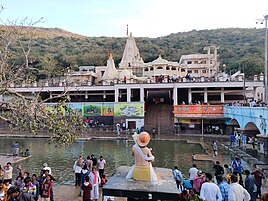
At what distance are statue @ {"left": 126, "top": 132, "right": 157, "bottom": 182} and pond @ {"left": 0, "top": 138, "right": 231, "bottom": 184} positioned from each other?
289 inches

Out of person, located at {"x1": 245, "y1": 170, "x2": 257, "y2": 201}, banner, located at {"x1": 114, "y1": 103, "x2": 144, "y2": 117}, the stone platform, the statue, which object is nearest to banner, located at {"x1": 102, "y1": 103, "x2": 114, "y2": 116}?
banner, located at {"x1": 114, "y1": 103, "x2": 144, "y2": 117}

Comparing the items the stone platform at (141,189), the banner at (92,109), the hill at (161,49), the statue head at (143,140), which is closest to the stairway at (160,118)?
the banner at (92,109)

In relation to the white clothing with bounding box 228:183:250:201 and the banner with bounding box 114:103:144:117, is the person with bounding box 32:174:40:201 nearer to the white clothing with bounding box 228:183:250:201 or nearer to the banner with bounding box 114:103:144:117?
the white clothing with bounding box 228:183:250:201

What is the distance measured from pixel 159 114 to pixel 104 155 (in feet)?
62.9

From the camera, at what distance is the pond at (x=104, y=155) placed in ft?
51.0

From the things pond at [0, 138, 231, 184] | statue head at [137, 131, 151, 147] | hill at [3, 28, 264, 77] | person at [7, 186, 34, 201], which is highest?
hill at [3, 28, 264, 77]

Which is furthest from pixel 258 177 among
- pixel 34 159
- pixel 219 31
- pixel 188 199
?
pixel 219 31

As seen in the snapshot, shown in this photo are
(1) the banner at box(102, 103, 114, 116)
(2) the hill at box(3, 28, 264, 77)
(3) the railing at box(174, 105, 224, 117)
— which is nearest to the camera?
(3) the railing at box(174, 105, 224, 117)

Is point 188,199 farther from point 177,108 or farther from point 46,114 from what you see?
point 177,108

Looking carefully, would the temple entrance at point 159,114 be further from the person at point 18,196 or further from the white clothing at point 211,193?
the person at point 18,196

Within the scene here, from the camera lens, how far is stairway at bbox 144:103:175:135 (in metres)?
35.7

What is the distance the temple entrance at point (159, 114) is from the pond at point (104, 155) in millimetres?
8460

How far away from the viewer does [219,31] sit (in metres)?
129

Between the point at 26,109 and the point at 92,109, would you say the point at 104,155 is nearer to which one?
the point at 26,109
